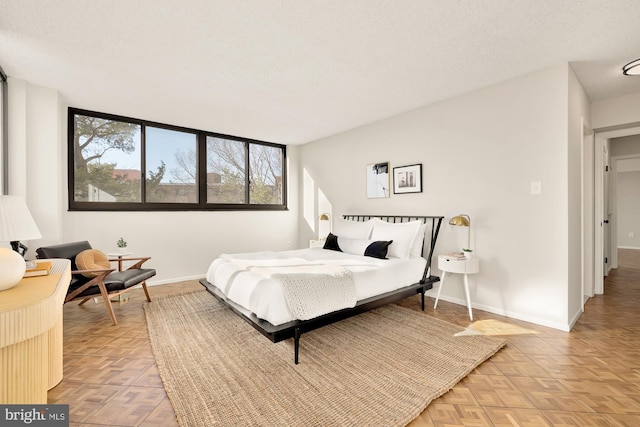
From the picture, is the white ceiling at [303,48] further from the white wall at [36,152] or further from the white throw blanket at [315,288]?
the white throw blanket at [315,288]

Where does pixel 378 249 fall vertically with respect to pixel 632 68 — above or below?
below

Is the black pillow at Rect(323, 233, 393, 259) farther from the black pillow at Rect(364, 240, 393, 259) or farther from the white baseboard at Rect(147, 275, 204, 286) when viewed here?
the white baseboard at Rect(147, 275, 204, 286)

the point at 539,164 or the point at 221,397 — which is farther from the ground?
the point at 539,164

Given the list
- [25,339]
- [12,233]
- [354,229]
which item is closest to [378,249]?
[354,229]

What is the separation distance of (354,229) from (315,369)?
8.00 ft

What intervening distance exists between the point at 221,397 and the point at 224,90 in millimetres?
3088

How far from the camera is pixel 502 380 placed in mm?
2027

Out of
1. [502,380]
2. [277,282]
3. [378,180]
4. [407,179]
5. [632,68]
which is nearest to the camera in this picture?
[502,380]

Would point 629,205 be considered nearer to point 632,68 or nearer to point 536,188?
point 632,68

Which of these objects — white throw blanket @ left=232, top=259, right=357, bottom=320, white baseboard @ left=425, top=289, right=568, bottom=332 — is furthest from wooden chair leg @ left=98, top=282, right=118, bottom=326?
white baseboard @ left=425, top=289, right=568, bottom=332

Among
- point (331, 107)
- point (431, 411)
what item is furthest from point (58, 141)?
point (431, 411)

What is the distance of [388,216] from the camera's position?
451 cm

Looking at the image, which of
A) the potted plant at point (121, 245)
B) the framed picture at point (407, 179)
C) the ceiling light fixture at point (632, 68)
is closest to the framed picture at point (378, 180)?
the framed picture at point (407, 179)

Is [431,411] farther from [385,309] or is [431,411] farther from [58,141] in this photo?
[58,141]
